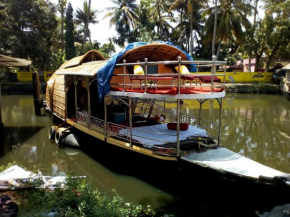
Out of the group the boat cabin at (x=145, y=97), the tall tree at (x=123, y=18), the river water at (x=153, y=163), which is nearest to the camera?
the river water at (x=153, y=163)

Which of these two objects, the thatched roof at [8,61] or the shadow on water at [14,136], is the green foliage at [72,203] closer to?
the shadow on water at [14,136]

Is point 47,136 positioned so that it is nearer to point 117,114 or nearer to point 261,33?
point 117,114

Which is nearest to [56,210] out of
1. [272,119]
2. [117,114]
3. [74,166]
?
[74,166]

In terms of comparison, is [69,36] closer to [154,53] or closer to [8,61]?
[8,61]

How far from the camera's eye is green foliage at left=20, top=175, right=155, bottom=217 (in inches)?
164

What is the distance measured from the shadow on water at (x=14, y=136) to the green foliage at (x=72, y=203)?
496cm

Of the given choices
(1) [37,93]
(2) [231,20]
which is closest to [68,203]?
(1) [37,93]

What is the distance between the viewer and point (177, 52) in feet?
28.8

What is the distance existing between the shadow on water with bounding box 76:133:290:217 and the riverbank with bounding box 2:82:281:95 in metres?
20.8

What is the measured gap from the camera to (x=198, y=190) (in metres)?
6.25

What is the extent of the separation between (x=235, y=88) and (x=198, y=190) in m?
21.5

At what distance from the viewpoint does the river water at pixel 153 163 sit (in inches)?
224

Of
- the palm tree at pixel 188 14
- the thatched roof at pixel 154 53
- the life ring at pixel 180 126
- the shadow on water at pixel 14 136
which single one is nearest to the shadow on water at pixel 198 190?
the life ring at pixel 180 126

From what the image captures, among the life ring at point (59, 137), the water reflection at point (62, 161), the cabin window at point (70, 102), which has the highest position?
the cabin window at point (70, 102)
